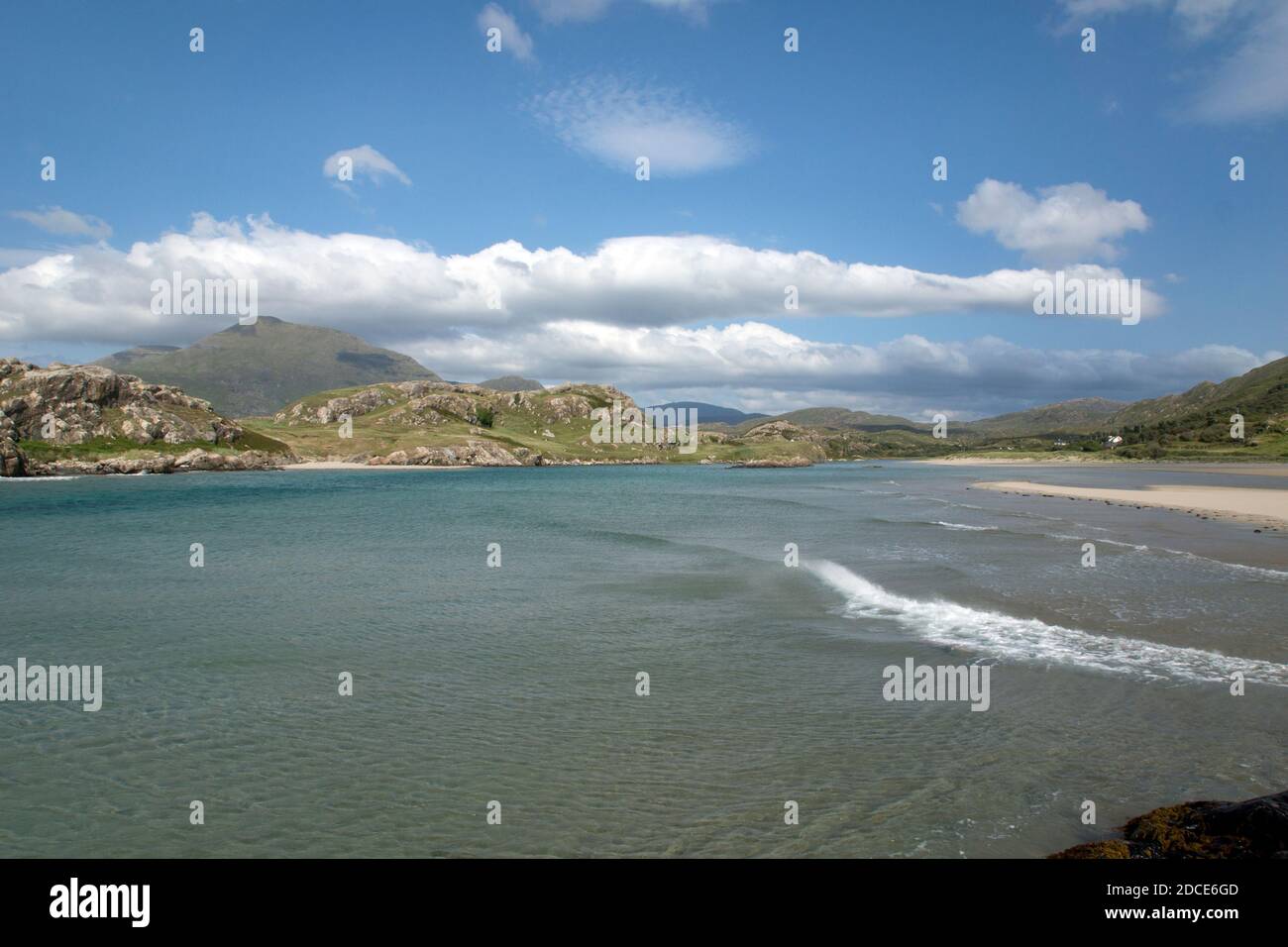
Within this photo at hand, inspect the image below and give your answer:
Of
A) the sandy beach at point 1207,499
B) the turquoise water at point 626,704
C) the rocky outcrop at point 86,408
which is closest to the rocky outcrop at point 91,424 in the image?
the rocky outcrop at point 86,408

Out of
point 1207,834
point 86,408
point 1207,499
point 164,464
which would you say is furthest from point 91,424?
point 1207,499

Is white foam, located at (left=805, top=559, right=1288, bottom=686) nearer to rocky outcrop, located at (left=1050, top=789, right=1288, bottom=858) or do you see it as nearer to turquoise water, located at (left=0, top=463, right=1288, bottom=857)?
turquoise water, located at (left=0, top=463, right=1288, bottom=857)

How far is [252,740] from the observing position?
45.1ft

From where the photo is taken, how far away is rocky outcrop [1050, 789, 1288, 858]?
26.5 feet

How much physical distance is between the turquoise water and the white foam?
15cm

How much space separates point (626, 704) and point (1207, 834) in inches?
414

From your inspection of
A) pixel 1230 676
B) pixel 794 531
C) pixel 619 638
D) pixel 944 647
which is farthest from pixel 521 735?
pixel 794 531

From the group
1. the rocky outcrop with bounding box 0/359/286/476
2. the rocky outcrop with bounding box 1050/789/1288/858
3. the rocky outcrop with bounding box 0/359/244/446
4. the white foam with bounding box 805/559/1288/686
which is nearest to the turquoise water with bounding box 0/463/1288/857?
the white foam with bounding box 805/559/1288/686

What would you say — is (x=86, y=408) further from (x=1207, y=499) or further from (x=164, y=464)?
(x=1207, y=499)

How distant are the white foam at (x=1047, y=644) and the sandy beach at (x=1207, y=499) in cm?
4304

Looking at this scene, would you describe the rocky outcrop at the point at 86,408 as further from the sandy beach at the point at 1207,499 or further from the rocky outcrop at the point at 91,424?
the sandy beach at the point at 1207,499

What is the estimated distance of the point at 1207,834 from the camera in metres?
8.57

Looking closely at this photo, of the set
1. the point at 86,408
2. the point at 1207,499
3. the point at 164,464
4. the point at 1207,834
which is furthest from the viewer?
the point at 86,408
